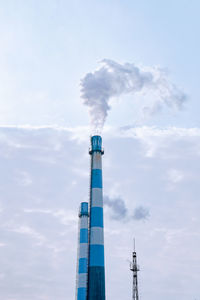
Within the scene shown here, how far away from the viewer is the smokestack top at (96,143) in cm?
3962

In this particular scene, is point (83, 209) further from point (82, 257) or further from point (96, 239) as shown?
point (96, 239)

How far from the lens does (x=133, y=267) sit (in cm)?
3234

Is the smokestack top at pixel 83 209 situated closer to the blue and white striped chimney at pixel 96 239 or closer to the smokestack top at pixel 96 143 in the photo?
the smokestack top at pixel 96 143

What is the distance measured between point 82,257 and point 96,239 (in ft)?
49.0

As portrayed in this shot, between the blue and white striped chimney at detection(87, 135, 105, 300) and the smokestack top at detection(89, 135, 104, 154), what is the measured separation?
0.93 meters

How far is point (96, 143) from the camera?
131 ft

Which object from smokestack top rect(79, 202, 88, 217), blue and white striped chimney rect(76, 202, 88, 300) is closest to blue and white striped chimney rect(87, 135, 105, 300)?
blue and white striped chimney rect(76, 202, 88, 300)

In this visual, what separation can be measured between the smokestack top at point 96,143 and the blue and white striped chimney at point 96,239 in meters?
0.93

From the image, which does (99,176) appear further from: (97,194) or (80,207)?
(80,207)

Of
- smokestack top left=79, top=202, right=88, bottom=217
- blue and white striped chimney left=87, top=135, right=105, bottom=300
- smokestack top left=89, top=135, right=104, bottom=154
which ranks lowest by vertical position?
blue and white striped chimney left=87, top=135, right=105, bottom=300

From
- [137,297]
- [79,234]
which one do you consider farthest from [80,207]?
[137,297]

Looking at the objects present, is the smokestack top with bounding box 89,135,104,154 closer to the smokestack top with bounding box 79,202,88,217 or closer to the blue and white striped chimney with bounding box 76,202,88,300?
the smokestack top with bounding box 79,202,88,217

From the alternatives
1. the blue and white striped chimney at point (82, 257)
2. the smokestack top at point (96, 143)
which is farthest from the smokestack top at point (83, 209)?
the smokestack top at point (96, 143)

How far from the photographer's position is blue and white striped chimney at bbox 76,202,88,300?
154 ft
